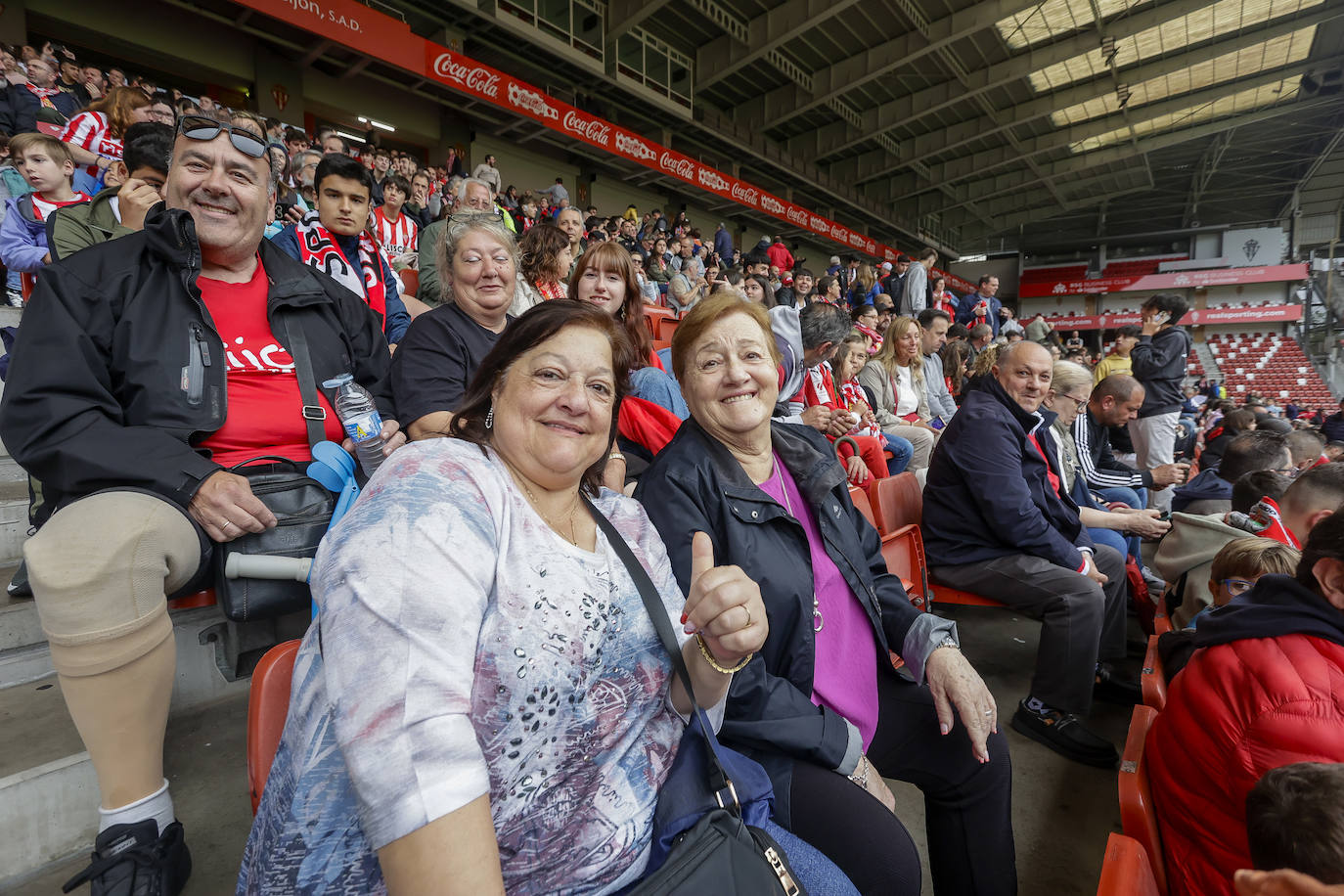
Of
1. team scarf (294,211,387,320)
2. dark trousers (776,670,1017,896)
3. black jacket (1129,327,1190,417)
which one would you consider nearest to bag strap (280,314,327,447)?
team scarf (294,211,387,320)

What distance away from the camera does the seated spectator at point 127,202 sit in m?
2.19

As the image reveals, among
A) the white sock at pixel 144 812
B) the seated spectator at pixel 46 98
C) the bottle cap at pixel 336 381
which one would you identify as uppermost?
the seated spectator at pixel 46 98

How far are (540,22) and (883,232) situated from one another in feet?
68.1

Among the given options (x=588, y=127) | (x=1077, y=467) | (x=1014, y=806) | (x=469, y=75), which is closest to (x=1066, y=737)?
(x=1014, y=806)

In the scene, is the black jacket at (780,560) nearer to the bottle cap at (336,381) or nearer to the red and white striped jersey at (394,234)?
the bottle cap at (336,381)

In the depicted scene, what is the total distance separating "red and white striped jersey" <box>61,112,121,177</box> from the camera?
4.17m

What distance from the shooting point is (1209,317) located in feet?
97.2

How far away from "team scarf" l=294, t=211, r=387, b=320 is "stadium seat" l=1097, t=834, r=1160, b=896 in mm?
2966

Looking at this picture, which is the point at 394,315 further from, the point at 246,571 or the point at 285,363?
the point at 246,571

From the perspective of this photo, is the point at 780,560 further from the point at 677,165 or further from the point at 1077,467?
the point at 677,165

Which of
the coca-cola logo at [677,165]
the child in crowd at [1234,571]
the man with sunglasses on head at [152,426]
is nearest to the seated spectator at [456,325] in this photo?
the man with sunglasses on head at [152,426]

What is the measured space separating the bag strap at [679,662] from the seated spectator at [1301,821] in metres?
0.82

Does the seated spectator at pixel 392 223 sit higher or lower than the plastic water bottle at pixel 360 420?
higher

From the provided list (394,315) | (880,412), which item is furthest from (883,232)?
(394,315)
